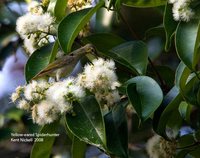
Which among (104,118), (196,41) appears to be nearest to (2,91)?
(104,118)

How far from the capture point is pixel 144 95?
43.2 inches

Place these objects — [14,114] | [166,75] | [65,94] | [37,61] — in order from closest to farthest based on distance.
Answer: [65,94] < [37,61] < [166,75] < [14,114]

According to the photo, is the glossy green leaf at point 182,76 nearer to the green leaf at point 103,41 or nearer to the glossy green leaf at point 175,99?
the glossy green leaf at point 175,99

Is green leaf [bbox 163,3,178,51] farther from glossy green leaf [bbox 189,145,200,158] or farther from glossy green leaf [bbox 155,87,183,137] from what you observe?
glossy green leaf [bbox 189,145,200,158]

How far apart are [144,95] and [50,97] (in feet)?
0.65

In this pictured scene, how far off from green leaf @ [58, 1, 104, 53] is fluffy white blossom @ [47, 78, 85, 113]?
4.6 inches

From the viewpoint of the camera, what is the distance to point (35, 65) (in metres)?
1.25

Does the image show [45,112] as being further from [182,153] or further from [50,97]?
[182,153]

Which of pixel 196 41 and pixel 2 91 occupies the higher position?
pixel 196 41

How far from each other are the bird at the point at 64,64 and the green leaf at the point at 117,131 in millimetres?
137

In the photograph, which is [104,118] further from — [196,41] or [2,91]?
[2,91]

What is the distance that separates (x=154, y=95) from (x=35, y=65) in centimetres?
32

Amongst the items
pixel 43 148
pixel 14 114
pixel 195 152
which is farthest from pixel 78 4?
pixel 14 114

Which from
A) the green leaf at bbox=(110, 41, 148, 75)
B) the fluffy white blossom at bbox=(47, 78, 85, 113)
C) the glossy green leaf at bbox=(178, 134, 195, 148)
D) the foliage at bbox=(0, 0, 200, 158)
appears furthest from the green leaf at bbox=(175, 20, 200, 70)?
the glossy green leaf at bbox=(178, 134, 195, 148)
